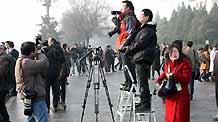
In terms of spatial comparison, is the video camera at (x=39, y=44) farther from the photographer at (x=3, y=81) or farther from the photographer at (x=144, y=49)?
the photographer at (x=144, y=49)

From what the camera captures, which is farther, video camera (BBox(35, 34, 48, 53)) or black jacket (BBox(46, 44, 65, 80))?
black jacket (BBox(46, 44, 65, 80))

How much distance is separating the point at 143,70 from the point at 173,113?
76.9 inches

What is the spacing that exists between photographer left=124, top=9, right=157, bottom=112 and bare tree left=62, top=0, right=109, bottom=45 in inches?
2883

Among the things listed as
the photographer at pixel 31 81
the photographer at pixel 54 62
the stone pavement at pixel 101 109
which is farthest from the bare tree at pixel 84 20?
the photographer at pixel 31 81

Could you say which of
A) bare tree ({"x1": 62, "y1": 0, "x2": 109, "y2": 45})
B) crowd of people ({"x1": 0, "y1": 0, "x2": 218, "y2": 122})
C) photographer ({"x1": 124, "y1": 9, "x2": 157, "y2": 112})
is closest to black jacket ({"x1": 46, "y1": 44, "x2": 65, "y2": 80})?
crowd of people ({"x1": 0, "y1": 0, "x2": 218, "y2": 122})

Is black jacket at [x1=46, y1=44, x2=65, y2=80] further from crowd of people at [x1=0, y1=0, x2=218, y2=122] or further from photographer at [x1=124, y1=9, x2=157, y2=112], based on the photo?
photographer at [x1=124, y1=9, x2=157, y2=112]

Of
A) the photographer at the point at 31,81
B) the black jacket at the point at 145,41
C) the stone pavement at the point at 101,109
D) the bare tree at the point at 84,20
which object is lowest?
the stone pavement at the point at 101,109

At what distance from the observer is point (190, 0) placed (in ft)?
303

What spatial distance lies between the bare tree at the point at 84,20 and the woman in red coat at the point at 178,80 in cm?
7500

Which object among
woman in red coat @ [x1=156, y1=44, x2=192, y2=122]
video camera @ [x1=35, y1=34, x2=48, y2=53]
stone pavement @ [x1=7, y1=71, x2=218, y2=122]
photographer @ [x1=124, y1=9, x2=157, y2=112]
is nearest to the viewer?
woman in red coat @ [x1=156, y1=44, x2=192, y2=122]

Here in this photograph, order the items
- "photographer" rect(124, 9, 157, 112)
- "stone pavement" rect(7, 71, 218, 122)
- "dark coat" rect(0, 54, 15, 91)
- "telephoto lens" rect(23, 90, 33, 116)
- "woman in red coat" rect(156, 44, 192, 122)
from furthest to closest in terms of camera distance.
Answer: "stone pavement" rect(7, 71, 218, 122), "dark coat" rect(0, 54, 15, 91), "photographer" rect(124, 9, 157, 112), "telephoto lens" rect(23, 90, 33, 116), "woman in red coat" rect(156, 44, 192, 122)

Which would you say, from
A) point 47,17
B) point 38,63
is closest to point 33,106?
point 38,63

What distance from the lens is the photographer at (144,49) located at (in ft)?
31.3

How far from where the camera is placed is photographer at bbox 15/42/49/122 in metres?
8.24
